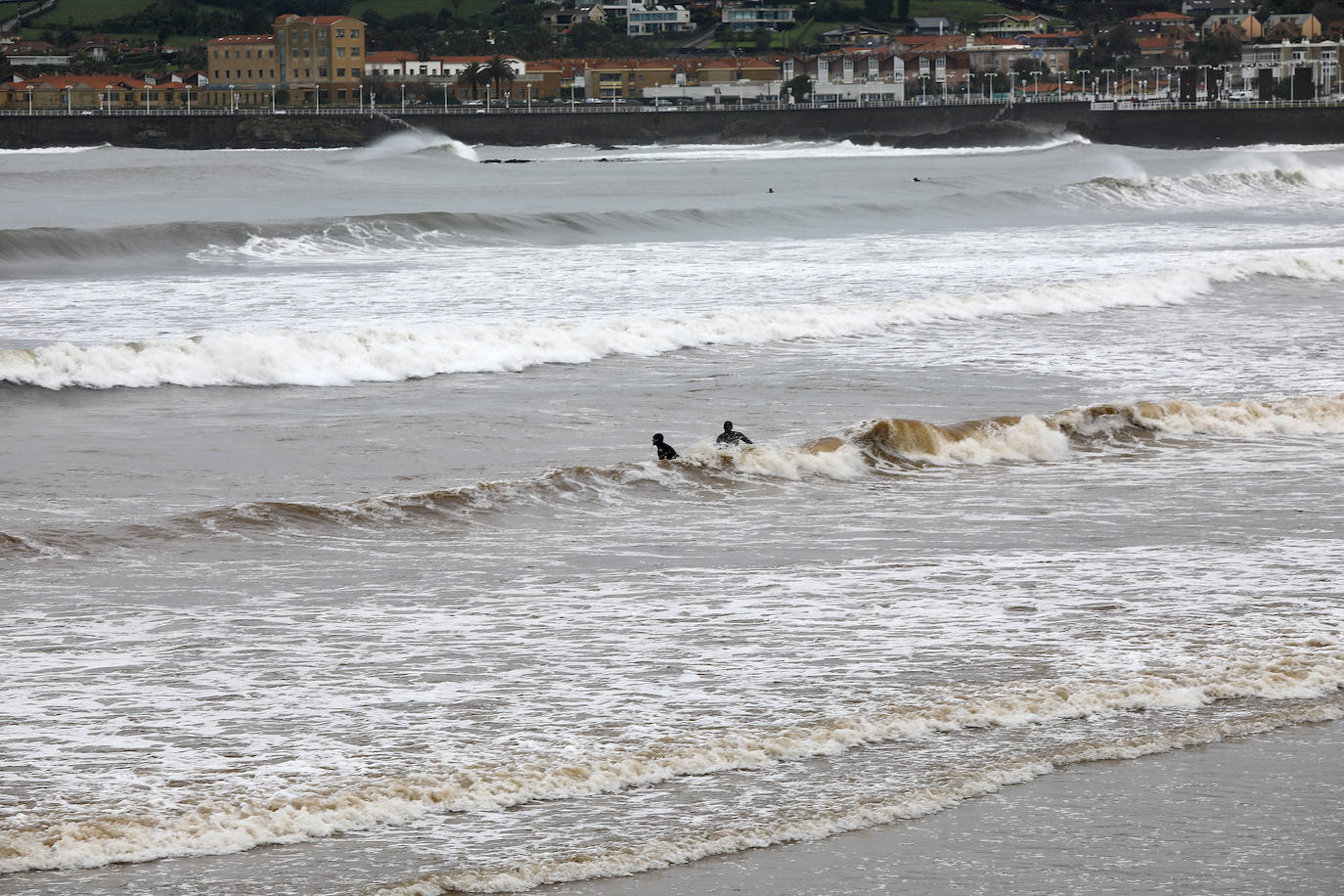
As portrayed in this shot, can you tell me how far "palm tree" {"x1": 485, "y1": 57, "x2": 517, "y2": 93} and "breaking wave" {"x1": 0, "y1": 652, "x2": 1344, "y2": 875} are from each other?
156474mm

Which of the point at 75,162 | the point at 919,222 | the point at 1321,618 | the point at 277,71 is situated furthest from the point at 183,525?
the point at 277,71

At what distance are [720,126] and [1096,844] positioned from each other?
122835 mm

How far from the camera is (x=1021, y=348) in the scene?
19.4 metres

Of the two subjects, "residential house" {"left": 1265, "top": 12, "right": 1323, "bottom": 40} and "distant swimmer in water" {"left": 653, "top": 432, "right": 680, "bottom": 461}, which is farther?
"residential house" {"left": 1265, "top": 12, "right": 1323, "bottom": 40}

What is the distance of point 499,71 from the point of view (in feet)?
520

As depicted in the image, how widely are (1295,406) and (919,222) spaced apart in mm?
31513

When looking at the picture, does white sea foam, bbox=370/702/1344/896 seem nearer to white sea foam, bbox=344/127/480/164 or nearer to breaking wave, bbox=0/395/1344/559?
breaking wave, bbox=0/395/1344/559

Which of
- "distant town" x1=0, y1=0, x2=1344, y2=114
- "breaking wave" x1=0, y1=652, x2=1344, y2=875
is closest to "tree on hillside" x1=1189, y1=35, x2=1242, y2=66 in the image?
"distant town" x1=0, y1=0, x2=1344, y2=114

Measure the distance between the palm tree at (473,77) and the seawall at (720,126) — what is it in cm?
3988

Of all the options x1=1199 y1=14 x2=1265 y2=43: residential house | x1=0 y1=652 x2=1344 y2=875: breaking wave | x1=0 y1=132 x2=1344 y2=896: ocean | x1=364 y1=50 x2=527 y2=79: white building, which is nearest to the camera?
x1=0 y1=652 x2=1344 y2=875: breaking wave

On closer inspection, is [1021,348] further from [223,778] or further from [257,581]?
[223,778]

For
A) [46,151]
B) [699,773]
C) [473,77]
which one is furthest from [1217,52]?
[699,773]

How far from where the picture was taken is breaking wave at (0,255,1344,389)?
17.0 meters

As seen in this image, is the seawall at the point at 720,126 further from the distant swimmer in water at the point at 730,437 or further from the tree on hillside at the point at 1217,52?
the distant swimmer in water at the point at 730,437
